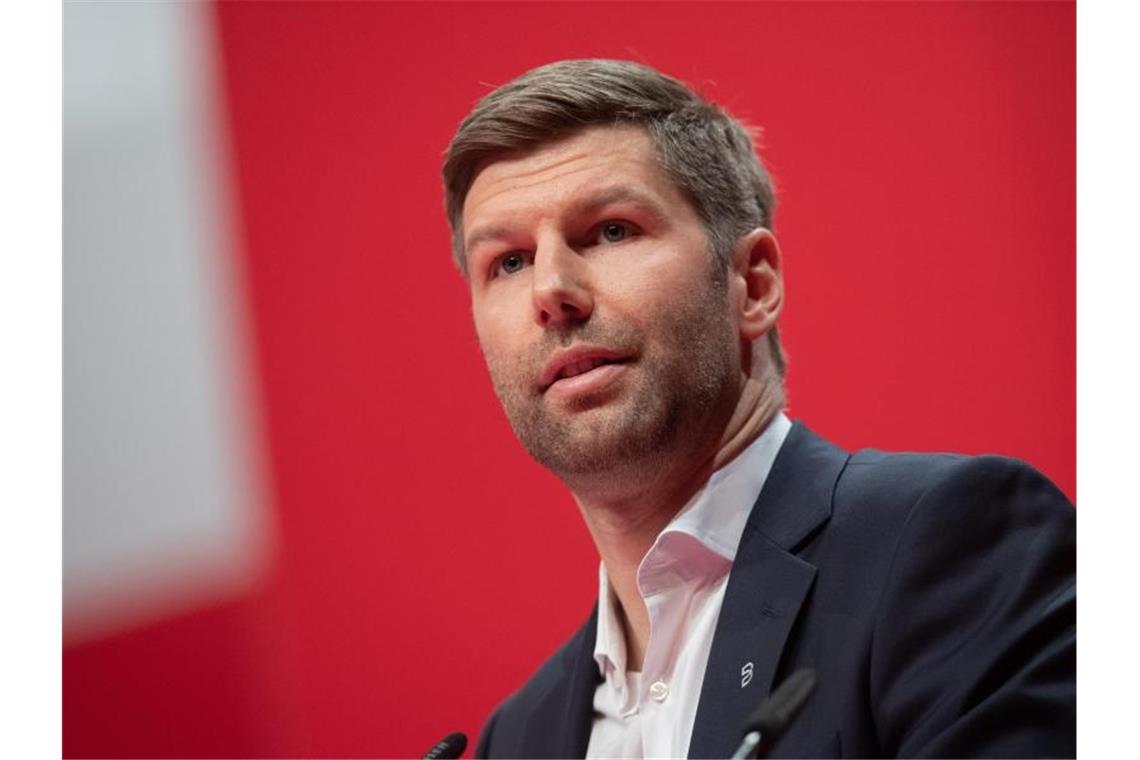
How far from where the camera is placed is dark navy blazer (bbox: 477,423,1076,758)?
133cm

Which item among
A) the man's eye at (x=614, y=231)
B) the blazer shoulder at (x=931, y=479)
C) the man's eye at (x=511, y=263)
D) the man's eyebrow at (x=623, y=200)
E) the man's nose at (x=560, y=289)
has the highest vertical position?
the man's eyebrow at (x=623, y=200)

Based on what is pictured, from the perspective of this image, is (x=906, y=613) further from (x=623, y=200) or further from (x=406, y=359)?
(x=406, y=359)

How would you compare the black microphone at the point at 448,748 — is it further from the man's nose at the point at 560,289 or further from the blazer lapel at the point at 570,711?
the man's nose at the point at 560,289

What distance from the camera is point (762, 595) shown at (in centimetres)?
165

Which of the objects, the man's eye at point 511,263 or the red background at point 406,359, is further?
the red background at point 406,359

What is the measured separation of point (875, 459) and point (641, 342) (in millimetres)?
368

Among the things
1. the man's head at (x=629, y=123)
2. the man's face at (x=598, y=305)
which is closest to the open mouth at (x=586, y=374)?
the man's face at (x=598, y=305)

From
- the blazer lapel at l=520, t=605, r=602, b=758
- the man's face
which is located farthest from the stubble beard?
the blazer lapel at l=520, t=605, r=602, b=758

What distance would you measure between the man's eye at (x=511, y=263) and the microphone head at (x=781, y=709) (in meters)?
0.83

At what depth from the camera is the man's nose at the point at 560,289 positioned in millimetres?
1739

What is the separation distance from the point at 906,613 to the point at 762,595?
9.4 inches

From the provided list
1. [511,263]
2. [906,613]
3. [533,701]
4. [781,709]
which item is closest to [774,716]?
[781,709]

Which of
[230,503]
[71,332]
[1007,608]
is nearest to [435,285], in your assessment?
[230,503]

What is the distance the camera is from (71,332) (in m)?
2.58
